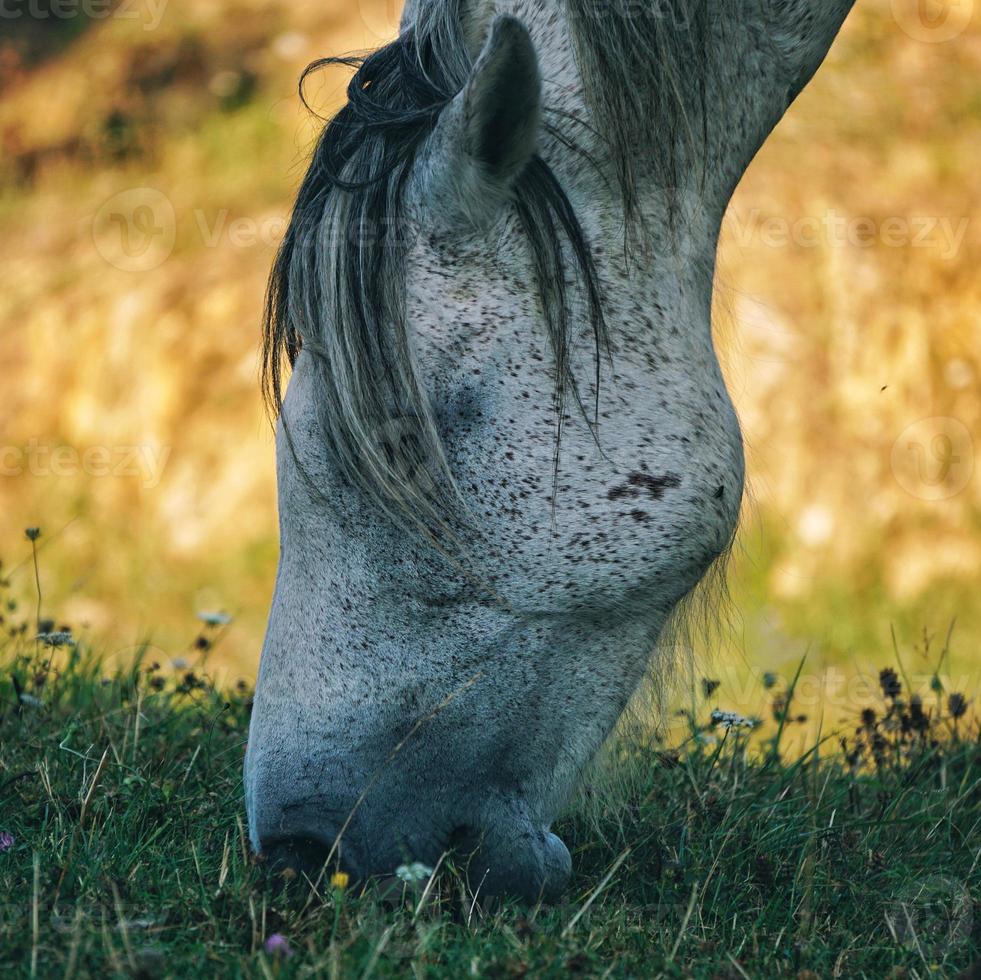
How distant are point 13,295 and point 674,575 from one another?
7837mm

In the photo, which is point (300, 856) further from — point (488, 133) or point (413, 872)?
point (488, 133)

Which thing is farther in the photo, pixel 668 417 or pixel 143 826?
pixel 143 826

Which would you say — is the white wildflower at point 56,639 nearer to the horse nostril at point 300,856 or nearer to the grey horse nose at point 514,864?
the horse nostril at point 300,856

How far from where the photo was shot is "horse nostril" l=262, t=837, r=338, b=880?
1.96m

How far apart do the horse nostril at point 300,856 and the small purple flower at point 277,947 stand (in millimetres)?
262

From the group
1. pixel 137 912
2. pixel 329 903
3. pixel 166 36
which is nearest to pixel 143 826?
pixel 137 912

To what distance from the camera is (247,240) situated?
8.47 m

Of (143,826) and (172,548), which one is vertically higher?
(172,548)

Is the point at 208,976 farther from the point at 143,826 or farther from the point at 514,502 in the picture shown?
the point at 514,502

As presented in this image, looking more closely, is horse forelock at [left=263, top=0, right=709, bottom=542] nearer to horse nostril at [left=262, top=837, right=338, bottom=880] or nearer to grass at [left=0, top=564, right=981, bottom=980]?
horse nostril at [left=262, top=837, right=338, bottom=880]

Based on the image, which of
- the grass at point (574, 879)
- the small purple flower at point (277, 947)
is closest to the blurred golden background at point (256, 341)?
the grass at point (574, 879)

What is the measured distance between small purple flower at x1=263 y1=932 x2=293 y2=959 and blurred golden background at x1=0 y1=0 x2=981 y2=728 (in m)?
5.07

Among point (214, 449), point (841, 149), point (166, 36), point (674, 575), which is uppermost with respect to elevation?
point (166, 36)

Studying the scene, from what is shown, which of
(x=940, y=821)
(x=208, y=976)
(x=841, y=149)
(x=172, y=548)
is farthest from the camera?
(x=841, y=149)
